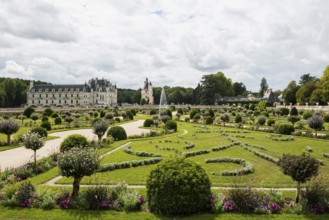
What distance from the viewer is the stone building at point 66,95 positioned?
10988cm

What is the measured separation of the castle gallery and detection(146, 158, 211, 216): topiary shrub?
10032 centimetres

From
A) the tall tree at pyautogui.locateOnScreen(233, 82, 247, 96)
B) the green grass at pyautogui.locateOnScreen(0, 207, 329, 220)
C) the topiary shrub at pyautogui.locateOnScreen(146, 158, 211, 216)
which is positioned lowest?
the green grass at pyautogui.locateOnScreen(0, 207, 329, 220)


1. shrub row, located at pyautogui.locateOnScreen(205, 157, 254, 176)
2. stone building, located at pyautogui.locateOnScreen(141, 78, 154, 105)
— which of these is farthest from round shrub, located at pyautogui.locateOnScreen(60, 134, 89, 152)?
stone building, located at pyautogui.locateOnScreen(141, 78, 154, 105)

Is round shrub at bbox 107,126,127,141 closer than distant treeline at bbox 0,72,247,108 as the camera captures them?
Yes

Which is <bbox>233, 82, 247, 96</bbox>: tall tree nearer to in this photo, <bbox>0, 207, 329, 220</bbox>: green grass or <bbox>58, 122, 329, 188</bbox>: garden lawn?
<bbox>58, 122, 329, 188</bbox>: garden lawn

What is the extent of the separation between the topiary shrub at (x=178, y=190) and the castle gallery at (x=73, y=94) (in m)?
100

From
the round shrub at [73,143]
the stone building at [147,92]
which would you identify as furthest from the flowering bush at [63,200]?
the stone building at [147,92]

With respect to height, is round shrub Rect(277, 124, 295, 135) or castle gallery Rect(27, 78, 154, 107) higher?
castle gallery Rect(27, 78, 154, 107)

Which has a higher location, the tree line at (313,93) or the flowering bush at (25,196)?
the tree line at (313,93)

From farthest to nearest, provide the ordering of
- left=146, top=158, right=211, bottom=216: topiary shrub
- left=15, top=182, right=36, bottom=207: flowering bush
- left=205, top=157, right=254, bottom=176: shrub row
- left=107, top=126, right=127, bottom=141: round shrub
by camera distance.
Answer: left=107, top=126, right=127, bottom=141: round shrub
left=205, top=157, right=254, bottom=176: shrub row
left=15, top=182, right=36, bottom=207: flowering bush
left=146, top=158, right=211, bottom=216: topiary shrub

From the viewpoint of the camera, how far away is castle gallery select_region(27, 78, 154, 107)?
10994 centimetres

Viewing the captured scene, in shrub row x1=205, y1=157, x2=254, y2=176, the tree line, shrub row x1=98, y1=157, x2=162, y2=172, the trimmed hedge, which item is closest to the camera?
shrub row x1=205, y1=157, x2=254, y2=176

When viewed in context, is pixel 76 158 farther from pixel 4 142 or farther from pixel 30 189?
pixel 4 142

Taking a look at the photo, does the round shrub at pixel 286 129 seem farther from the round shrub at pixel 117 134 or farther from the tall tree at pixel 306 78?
the tall tree at pixel 306 78
